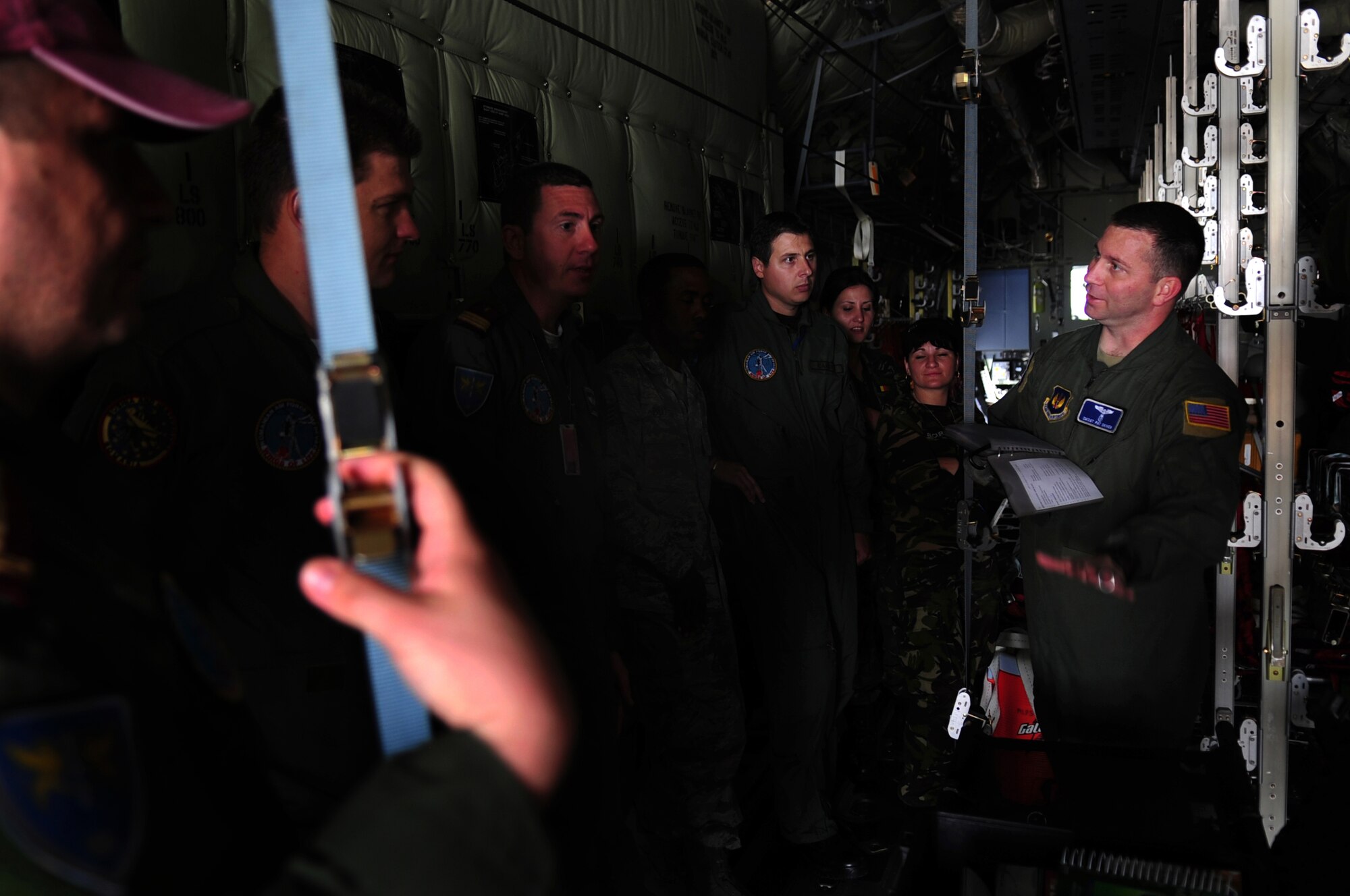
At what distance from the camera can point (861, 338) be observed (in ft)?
12.7

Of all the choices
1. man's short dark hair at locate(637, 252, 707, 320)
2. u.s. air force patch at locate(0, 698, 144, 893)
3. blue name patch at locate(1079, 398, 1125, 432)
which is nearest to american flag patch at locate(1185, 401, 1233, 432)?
blue name patch at locate(1079, 398, 1125, 432)

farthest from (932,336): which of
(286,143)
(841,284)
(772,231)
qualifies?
(286,143)

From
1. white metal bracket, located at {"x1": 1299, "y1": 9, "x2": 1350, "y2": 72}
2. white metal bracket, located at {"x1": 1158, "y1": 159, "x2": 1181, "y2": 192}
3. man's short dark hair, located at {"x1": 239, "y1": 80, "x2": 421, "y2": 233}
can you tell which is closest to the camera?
man's short dark hair, located at {"x1": 239, "y1": 80, "x2": 421, "y2": 233}

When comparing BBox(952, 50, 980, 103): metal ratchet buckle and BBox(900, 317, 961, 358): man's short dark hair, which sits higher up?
BBox(952, 50, 980, 103): metal ratchet buckle

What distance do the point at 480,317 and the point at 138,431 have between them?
2.71 ft

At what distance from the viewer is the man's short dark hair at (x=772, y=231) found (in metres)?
3.32

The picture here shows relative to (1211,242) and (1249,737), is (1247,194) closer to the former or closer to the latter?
(1211,242)

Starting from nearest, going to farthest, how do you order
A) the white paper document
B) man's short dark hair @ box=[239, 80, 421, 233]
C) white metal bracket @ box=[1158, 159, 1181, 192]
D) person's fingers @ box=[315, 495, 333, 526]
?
person's fingers @ box=[315, 495, 333, 526] < man's short dark hair @ box=[239, 80, 421, 233] < the white paper document < white metal bracket @ box=[1158, 159, 1181, 192]

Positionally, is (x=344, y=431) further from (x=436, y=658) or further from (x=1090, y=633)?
(x=1090, y=633)

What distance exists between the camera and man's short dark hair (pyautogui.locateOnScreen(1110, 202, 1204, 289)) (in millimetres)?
2365

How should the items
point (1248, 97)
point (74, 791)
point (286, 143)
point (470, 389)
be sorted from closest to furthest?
point (74, 791) → point (286, 143) → point (470, 389) → point (1248, 97)

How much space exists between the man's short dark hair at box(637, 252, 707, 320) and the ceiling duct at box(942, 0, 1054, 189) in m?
2.87

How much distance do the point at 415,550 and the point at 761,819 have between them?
2.96 meters

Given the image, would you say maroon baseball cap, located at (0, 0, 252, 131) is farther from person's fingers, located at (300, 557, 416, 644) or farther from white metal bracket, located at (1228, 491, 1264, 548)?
white metal bracket, located at (1228, 491, 1264, 548)
